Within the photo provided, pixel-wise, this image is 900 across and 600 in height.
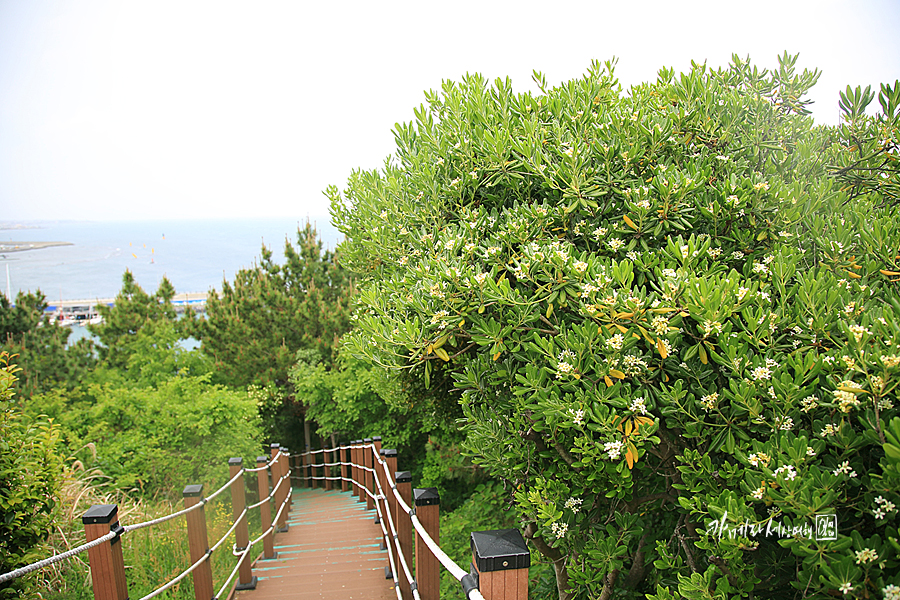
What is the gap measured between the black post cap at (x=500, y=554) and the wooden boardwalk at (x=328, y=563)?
301cm

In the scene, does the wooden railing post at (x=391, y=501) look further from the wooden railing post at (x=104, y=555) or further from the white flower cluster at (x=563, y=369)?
the white flower cluster at (x=563, y=369)

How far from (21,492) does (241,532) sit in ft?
5.53

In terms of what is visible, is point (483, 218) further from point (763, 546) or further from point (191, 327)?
point (191, 327)

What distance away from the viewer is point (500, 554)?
53.4 inches

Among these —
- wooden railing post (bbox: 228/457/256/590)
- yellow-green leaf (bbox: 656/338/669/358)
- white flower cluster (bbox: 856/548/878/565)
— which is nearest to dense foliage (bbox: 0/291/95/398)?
wooden railing post (bbox: 228/457/256/590)

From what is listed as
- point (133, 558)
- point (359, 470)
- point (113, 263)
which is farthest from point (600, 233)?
point (113, 263)

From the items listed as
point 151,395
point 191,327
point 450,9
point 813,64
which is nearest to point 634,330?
point 813,64

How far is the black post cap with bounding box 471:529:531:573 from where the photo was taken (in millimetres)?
1344

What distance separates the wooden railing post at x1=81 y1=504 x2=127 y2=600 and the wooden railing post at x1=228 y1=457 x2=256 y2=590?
191 centimetres

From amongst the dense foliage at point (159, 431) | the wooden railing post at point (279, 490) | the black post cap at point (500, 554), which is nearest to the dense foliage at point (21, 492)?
the wooden railing post at point (279, 490)

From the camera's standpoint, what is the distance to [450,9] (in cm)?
2495

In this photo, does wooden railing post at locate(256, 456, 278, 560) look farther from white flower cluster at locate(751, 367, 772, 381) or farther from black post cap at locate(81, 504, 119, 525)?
white flower cluster at locate(751, 367, 772, 381)

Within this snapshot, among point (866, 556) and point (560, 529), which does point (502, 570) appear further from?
point (560, 529)

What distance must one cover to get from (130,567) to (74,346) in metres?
15.2
